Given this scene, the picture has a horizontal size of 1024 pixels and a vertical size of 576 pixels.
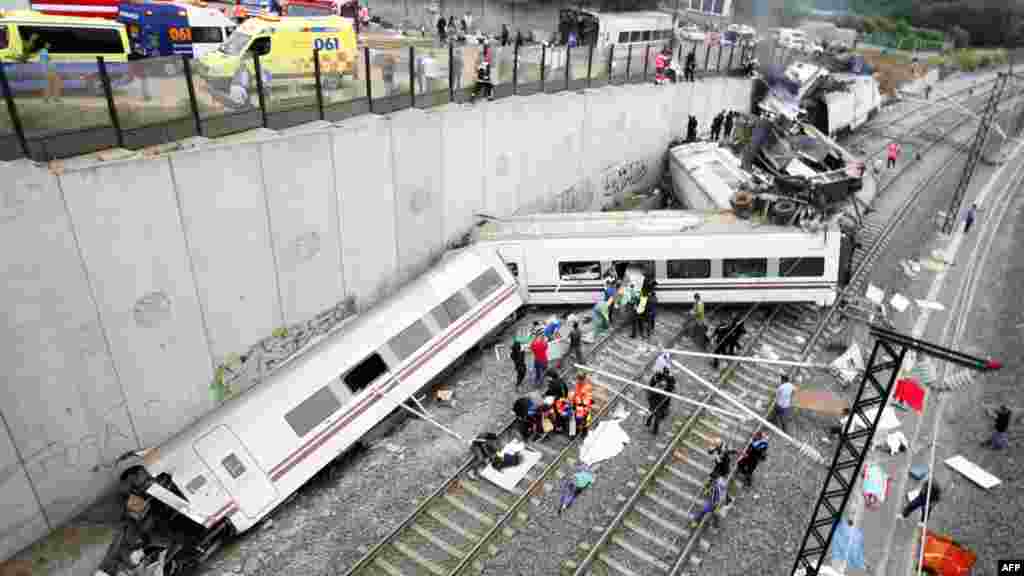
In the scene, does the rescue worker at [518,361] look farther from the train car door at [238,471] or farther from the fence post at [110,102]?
the fence post at [110,102]

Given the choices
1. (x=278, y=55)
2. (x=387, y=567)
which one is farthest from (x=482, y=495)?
(x=278, y=55)

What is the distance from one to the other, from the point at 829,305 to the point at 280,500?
18659 mm

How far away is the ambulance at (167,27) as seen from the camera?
2270cm

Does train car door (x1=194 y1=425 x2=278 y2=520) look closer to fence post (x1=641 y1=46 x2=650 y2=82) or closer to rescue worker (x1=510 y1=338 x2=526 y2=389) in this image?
rescue worker (x1=510 y1=338 x2=526 y2=389)

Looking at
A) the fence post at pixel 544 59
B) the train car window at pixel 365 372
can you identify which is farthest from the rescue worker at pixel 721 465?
the fence post at pixel 544 59

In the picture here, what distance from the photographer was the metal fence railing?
476 inches

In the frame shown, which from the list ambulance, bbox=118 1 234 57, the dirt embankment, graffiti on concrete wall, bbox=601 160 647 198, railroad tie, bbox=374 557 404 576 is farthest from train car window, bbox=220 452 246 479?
the dirt embankment

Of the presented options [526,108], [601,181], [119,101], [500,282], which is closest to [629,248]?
[500,282]

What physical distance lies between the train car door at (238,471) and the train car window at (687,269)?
13.6m

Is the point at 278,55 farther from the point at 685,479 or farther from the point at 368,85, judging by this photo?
the point at 685,479

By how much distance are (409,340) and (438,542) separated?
5847mm

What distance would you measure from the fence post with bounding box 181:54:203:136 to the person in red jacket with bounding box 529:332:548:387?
9.76 m

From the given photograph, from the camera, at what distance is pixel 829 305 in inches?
912

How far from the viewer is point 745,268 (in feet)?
71.5
